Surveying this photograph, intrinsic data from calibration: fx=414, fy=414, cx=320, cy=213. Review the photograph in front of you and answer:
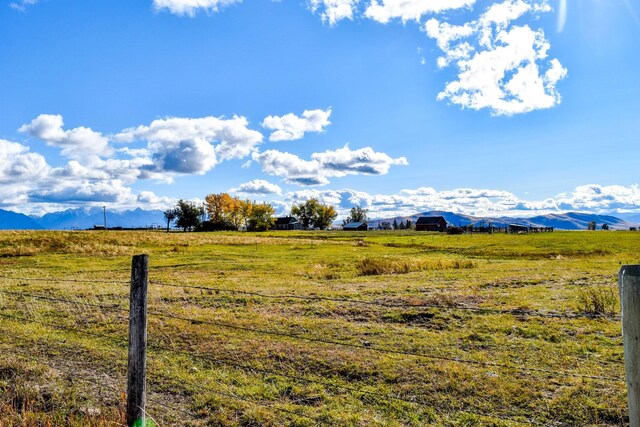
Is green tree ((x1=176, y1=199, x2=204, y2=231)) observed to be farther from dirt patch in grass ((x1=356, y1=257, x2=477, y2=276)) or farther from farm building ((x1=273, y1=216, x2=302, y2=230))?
dirt patch in grass ((x1=356, y1=257, x2=477, y2=276))

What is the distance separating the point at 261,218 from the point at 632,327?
15185 cm

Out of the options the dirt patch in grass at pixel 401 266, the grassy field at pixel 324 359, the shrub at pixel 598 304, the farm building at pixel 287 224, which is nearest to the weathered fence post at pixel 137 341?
the grassy field at pixel 324 359

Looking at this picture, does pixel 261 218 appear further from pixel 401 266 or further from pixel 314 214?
pixel 401 266

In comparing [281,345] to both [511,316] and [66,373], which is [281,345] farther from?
[511,316]

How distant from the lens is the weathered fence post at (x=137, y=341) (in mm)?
5223

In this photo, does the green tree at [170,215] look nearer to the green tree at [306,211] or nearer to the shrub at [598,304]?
the green tree at [306,211]

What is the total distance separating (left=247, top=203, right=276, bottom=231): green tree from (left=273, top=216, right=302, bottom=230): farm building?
17.1m

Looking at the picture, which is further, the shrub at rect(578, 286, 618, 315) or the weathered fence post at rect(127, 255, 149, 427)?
the shrub at rect(578, 286, 618, 315)

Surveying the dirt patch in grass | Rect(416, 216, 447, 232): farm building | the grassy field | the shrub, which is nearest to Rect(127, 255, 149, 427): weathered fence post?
the grassy field

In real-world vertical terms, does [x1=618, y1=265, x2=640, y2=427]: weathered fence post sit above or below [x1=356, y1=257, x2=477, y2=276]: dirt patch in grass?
above

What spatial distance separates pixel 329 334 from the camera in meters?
11.3

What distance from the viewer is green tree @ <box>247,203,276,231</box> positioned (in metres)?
146

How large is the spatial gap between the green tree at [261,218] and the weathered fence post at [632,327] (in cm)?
14279

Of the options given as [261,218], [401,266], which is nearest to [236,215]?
[261,218]
